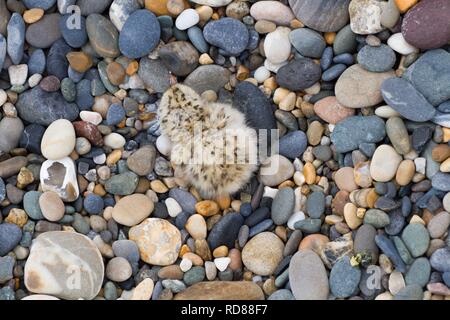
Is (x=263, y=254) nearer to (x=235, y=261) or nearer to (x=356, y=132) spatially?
(x=235, y=261)

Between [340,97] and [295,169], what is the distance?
0.81 feet

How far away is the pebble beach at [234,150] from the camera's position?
236 centimetres

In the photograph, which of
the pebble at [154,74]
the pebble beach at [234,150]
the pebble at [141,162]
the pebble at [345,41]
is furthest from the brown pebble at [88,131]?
the pebble at [345,41]

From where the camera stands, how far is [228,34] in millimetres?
2541

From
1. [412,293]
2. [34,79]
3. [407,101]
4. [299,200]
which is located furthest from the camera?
[34,79]

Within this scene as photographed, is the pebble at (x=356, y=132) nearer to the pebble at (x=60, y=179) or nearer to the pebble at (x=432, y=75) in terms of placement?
the pebble at (x=432, y=75)

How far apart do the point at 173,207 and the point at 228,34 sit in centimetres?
54

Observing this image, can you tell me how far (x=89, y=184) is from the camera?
8.37ft

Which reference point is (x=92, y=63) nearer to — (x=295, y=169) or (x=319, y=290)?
(x=295, y=169)

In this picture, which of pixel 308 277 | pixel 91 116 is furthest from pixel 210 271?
pixel 91 116

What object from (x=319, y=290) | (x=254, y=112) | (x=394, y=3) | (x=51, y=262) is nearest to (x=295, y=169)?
(x=254, y=112)

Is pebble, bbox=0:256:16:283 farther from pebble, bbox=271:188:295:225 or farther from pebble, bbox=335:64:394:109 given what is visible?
pebble, bbox=335:64:394:109

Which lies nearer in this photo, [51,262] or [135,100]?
[51,262]

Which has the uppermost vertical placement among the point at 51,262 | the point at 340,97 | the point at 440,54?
the point at 440,54
